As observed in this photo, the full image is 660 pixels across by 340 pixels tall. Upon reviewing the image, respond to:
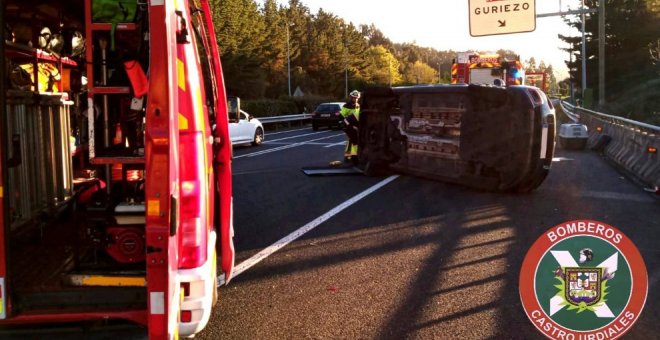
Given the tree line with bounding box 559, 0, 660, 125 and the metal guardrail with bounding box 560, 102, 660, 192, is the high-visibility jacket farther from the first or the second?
the tree line with bounding box 559, 0, 660, 125

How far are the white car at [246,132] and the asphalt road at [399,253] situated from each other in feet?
24.6

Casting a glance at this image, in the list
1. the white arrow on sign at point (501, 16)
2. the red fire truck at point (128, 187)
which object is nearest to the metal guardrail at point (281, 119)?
the white arrow on sign at point (501, 16)

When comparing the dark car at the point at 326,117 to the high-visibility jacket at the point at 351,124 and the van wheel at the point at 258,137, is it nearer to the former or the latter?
the van wheel at the point at 258,137

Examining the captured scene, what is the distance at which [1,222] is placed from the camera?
289 cm

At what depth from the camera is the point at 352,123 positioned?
13.1 m

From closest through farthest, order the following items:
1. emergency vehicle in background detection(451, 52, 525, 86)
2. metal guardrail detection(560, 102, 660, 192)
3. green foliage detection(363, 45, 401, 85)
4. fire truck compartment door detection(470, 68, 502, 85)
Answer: metal guardrail detection(560, 102, 660, 192) → emergency vehicle in background detection(451, 52, 525, 86) → fire truck compartment door detection(470, 68, 502, 85) → green foliage detection(363, 45, 401, 85)

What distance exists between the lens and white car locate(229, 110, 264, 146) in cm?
1945

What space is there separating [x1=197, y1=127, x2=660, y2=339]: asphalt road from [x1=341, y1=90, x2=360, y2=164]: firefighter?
4.68 feet

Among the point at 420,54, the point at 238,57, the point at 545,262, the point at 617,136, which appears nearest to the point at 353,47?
the point at 238,57

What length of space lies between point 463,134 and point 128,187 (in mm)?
7460

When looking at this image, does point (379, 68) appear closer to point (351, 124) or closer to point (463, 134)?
point (351, 124)

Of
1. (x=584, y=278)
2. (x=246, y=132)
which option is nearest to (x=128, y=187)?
(x=584, y=278)

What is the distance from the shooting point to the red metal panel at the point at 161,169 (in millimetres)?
2787

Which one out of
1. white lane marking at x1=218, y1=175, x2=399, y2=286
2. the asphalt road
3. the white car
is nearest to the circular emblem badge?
the asphalt road
